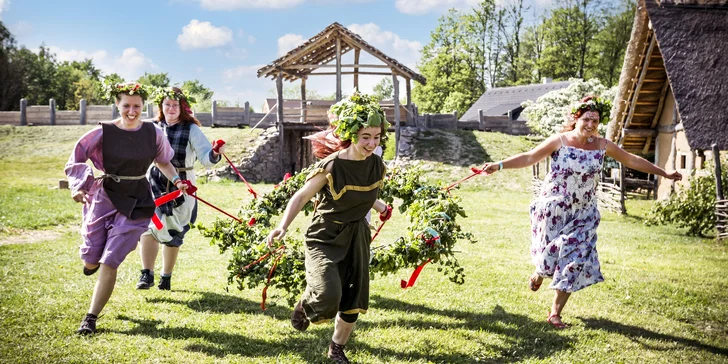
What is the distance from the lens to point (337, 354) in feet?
17.6

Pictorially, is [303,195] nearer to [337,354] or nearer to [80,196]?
[337,354]

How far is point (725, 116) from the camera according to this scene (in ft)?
48.3

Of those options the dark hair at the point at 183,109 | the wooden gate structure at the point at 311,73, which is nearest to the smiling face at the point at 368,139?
the dark hair at the point at 183,109

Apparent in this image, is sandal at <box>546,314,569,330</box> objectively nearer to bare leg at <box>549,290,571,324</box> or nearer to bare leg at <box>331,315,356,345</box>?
bare leg at <box>549,290,571,324</box>

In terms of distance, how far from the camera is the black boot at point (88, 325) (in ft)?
19.6

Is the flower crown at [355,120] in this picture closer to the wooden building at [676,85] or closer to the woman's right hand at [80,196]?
the woman's right hand at [80,196]

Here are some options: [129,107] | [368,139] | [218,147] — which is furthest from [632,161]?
[129,107]

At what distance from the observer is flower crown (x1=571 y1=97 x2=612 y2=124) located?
700 centimetres

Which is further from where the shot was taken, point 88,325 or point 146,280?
point 146,280

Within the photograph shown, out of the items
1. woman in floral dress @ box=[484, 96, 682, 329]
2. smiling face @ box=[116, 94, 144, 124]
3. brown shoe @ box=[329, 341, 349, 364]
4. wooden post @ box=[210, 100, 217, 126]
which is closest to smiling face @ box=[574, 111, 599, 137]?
woman in floral dress @ box=[484, 96, 682, 329]

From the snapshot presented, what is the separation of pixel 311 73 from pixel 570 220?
1001 inches

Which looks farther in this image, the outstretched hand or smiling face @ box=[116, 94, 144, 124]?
the outstretched hand

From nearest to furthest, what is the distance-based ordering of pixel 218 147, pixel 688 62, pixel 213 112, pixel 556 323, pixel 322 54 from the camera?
pixel 556 323
pixel 218 147
pixel 688 62
pixel 322 54
pixel 213 112

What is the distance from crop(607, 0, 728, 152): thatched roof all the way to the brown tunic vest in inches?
496
